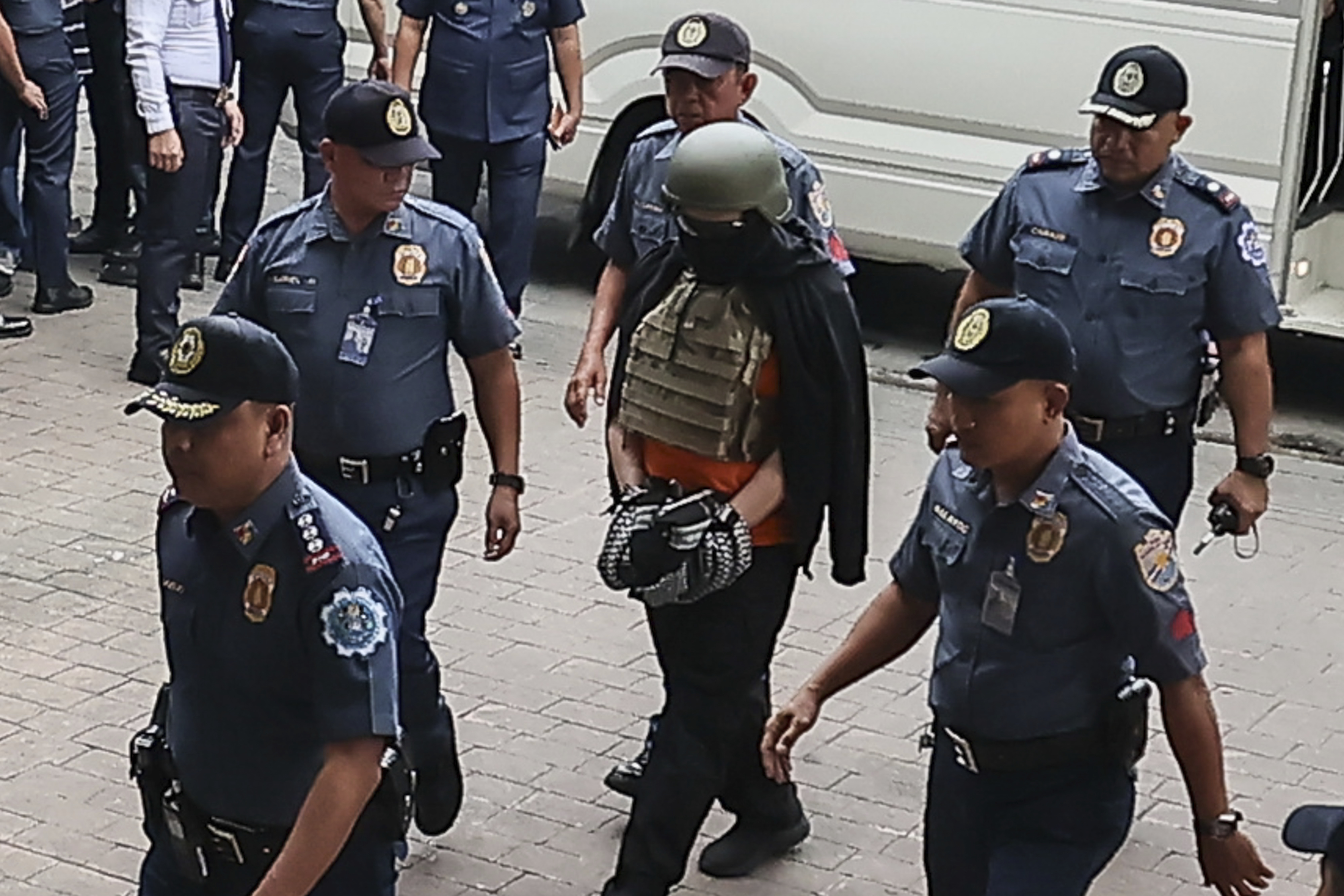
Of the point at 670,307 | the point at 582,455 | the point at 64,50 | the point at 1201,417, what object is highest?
the point at 670,307

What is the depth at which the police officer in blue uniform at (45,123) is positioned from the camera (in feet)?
33.2

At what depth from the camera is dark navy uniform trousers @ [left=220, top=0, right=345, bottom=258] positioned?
10320 millimetres

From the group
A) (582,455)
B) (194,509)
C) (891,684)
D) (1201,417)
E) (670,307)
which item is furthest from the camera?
(582,455)

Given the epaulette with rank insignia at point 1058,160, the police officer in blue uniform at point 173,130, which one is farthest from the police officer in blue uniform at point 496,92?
the epaulette with rank insignia at point 1058,160

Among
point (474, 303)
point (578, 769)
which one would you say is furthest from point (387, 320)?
point (578, 769)

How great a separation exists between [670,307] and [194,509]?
158cm

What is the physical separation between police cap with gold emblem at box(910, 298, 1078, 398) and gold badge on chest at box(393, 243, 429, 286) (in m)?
1.72

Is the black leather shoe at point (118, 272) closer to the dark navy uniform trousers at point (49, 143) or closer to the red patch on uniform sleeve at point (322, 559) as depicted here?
the dark navy uniform trousers at point (49, 143)

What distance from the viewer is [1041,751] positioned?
4.24 meters

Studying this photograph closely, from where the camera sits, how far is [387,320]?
544 cm

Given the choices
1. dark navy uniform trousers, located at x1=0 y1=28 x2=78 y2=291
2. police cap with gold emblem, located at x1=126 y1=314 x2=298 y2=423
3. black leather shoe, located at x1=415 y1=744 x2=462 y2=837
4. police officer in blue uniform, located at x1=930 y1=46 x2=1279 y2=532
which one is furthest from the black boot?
dark navy uniform trousers, located at x1=0 y1=28 x2=78 y2=291

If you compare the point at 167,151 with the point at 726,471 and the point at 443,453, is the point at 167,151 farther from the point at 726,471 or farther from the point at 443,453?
the point at 726,471

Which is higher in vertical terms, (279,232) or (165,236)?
(279,232)

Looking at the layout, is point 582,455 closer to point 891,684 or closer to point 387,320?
point 891,684
